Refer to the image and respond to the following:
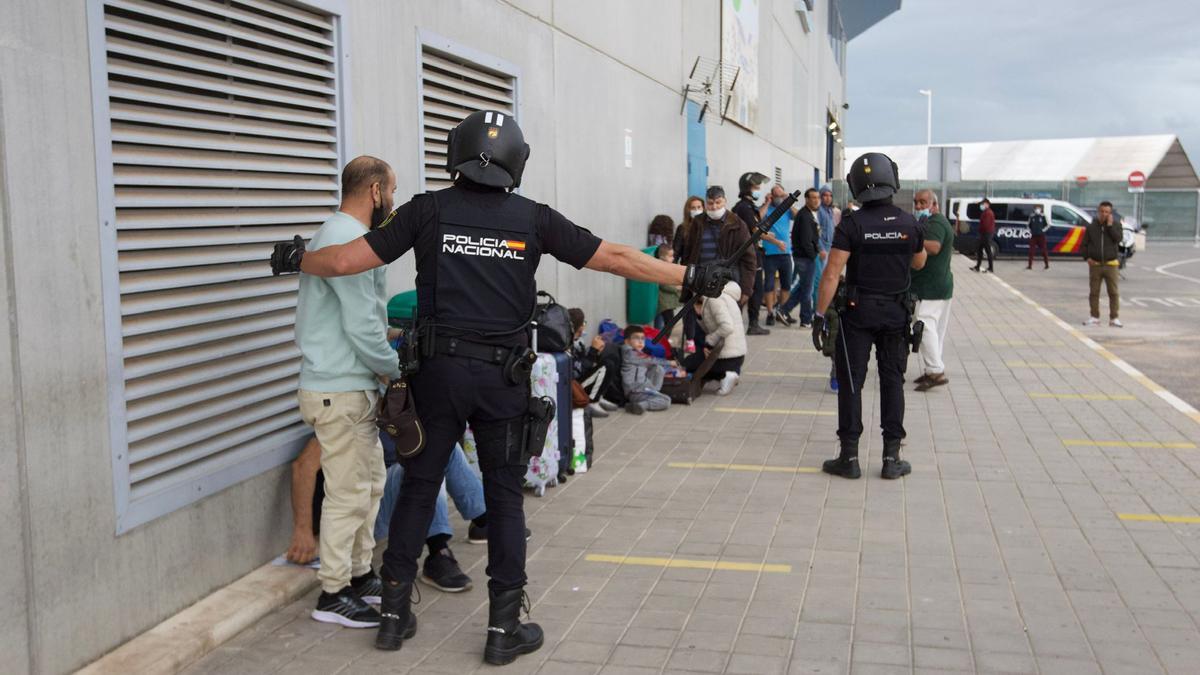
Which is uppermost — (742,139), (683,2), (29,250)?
(683,2)

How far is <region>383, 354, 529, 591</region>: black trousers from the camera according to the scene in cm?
413

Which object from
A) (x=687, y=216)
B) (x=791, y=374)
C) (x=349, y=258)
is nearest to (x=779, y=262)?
(x=687, y=216)

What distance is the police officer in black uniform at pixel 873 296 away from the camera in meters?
7.04

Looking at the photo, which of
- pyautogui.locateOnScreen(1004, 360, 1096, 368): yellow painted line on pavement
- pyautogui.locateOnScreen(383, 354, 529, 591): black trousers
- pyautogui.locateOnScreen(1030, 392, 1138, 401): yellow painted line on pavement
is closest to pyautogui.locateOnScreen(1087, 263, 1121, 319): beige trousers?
pyautogui.locateOnScreen(1004, 360, 1096, 368): yellow painted line on pavement

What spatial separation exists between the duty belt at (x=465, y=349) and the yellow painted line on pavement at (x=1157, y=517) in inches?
155

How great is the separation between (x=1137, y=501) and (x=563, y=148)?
5529 mm

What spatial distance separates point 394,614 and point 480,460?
687mm

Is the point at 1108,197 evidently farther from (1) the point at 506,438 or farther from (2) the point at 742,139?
(1) the point at 506,438

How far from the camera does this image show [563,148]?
9930 mm

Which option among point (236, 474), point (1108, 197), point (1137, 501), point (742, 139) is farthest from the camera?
point (1108, 197)

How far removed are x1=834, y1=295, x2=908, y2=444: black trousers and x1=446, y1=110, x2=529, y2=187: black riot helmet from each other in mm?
3526

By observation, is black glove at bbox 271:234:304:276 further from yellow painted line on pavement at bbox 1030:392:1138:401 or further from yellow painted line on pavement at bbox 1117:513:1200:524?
yellow painted line on pavement at bbox 1030:392:1138:401

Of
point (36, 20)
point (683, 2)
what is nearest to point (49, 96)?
point (36, 20)

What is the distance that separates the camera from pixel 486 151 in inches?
161
